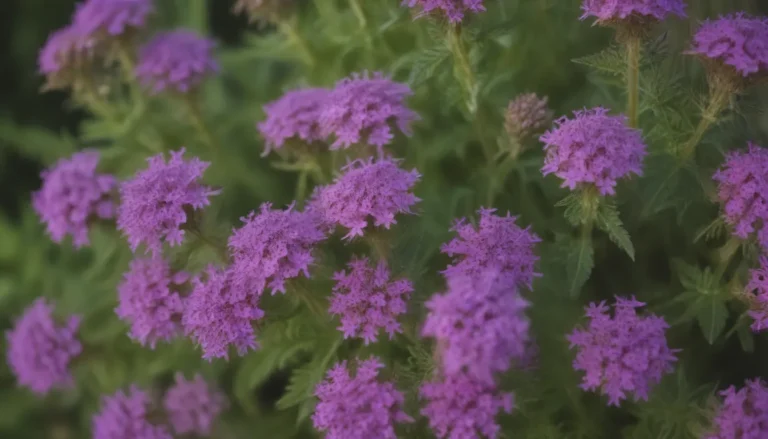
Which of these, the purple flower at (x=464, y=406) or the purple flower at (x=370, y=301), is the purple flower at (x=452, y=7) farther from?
the purple flower at (x=464, y=406)

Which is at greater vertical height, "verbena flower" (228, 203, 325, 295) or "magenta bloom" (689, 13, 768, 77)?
"magenta bloom" (689, 13, 768, 77)

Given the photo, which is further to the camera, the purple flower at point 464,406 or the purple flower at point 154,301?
the purple flower at point 154,301

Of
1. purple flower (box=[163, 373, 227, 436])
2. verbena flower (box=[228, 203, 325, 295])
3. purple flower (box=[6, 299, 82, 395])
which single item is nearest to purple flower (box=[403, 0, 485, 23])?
verbena flower (box=[228, 203, 325, 295])

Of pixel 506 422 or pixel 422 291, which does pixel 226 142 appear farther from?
pixel 506 422

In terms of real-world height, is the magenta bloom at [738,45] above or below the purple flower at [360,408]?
above

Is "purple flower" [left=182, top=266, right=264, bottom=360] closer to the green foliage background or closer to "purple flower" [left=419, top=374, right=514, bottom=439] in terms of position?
the green foliage background

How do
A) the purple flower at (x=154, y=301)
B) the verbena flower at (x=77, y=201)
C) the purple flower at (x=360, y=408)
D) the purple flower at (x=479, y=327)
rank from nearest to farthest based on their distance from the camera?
the purple flower at (x=479, y=327) → the purple flower at (x=360, y=408) → the purple flower at (x=154, y=301) → the verbena flower at (x=77, y=201)

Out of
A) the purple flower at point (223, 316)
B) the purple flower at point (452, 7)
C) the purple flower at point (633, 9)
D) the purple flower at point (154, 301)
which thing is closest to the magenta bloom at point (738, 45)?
the purple flower at point (633, 9)
